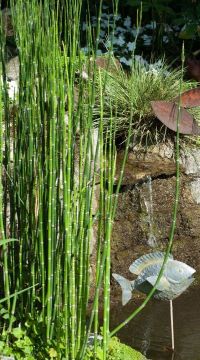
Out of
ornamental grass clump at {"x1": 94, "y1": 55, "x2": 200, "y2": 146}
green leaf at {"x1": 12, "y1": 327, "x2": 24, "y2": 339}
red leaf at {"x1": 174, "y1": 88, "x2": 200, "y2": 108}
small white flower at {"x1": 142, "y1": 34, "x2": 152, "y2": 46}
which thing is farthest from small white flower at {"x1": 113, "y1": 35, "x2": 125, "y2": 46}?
green leaf at {"x1": 12, "y1": 327, "x2": 24, "y2": 339}

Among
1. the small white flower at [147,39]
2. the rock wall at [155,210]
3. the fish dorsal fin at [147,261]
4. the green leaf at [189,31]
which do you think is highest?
the green leaf at [189,31]

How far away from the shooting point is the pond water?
3.34 metres

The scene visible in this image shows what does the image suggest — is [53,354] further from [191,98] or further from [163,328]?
[191,98]

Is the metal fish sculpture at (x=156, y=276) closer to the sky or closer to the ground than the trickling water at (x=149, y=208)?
closer to the sky

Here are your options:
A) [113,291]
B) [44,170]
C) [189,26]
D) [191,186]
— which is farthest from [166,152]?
[44,170]

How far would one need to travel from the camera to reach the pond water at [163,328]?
11.0ft

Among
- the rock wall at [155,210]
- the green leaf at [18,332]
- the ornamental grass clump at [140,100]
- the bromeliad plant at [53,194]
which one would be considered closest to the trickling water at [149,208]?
the rock wall at [155,210]

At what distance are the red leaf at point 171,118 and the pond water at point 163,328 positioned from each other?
3.12ft

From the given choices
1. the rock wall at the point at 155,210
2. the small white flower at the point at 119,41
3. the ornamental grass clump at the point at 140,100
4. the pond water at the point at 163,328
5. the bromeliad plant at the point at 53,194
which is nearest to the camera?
the bromeliad plant at the point at 53,194

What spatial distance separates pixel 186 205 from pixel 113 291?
2.42 ft

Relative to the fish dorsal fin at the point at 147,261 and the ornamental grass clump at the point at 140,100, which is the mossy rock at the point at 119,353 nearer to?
the fish dorsal fin at the point at 147,261

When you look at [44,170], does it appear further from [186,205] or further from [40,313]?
[186,205]

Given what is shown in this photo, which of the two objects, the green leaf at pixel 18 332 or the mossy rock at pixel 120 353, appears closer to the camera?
the green leaf at pixel 18 332

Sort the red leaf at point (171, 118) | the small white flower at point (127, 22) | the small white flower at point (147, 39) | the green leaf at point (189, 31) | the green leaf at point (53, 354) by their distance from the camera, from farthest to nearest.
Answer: the small white flower at point (127, 22), the small white flower at point (147, 39), the green leaf at point (189, 31), the red leaf at point (171, 118), the green leaf at point (53, 354)
